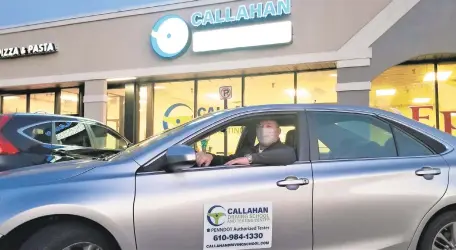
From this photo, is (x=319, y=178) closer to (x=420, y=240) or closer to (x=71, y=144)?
(x=420, y=240)

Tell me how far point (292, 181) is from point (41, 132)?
4009 mm

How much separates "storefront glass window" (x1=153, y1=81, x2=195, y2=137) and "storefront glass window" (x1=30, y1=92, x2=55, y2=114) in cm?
432

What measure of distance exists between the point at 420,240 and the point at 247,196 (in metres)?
1.44

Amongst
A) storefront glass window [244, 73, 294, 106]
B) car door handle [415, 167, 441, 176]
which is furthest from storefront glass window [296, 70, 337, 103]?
car door handle [415, 167, 441, 176]

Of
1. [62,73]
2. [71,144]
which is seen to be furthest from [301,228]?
[62,73]

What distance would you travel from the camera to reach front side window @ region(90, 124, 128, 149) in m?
6.96

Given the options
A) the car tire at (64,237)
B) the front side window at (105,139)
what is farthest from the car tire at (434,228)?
the front side window at (105,139)

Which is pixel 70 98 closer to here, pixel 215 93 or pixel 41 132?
pixel 215 93

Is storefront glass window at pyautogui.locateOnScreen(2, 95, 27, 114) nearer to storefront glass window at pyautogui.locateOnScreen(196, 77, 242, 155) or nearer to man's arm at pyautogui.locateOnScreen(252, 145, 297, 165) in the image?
storefront glass window at pyautogui.locateOnScreen(196, 77, 242, 155)

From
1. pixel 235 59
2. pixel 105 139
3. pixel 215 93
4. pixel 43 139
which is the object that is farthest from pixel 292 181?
pixel 215 93

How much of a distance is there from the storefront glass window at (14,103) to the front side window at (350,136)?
49.7 feet

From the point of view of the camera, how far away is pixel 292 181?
3.23 m

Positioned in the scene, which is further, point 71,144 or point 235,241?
point 71,144

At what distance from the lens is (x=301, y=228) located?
3.17 m
